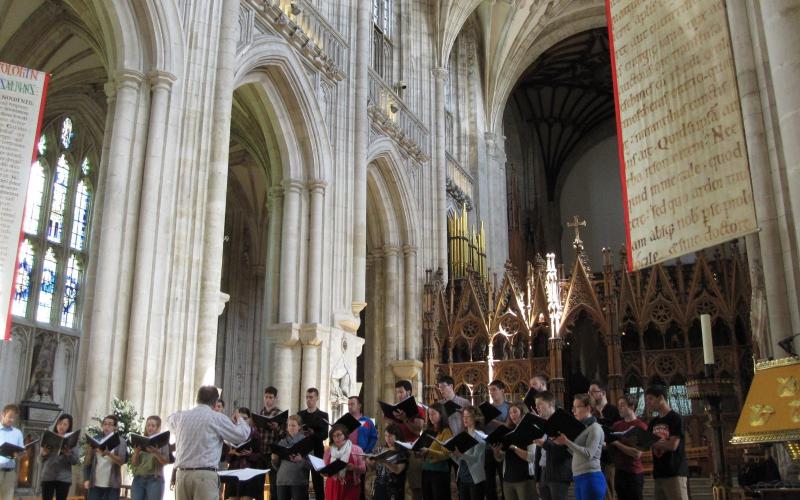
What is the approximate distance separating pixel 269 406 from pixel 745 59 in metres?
5.68

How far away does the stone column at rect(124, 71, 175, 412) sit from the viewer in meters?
8.61

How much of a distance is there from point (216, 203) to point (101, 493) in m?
4.05

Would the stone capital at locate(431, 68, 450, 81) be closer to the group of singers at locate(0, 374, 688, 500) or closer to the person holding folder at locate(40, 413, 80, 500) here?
the group of singers at locate(0, 374, 688, 500)

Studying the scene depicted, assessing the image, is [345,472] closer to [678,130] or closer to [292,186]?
A: [678,130]

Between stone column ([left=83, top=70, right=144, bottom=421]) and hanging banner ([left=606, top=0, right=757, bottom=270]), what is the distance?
5.68 metres

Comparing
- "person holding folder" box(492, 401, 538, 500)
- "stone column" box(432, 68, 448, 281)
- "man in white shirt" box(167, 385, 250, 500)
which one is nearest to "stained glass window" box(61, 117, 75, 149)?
"stone column" box(432, 68, 448, 281)

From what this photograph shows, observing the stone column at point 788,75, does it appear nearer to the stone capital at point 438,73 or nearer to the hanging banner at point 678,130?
the hanging banner at point 678,130

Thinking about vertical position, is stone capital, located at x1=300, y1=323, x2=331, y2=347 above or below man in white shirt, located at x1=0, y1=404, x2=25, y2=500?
above

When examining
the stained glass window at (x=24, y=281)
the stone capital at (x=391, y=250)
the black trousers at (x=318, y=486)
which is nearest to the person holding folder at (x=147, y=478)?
the black trousers at (x=318, y=486)

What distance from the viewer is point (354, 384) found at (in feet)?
42.2

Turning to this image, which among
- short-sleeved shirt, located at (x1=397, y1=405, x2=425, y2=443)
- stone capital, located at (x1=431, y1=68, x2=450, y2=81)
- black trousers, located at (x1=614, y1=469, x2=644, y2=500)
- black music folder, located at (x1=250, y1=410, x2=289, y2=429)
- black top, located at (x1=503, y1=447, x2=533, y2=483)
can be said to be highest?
stone capital, located at (x1=431, y1=68, x2=450, y2=81)

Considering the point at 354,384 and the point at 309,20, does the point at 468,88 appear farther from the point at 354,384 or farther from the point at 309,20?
the point at 354,384

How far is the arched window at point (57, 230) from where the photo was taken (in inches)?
598

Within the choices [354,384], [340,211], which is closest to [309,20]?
[340,211]
